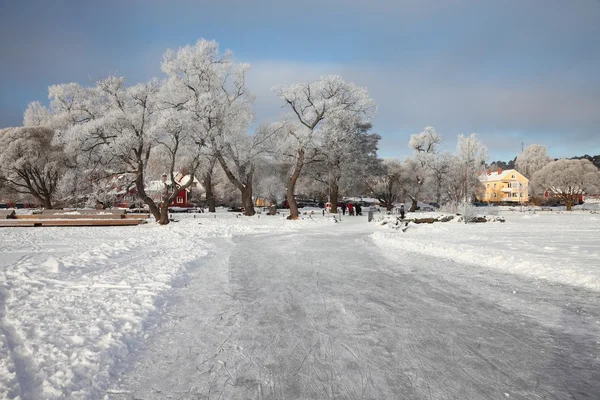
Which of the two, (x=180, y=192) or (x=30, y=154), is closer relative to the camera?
(x=30, y=154)

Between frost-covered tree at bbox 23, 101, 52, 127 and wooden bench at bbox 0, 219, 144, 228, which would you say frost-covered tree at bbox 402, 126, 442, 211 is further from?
frost-covered tree at bbox 23, 101, 52, 127

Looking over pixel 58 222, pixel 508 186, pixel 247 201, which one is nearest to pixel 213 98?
pixel 247 201

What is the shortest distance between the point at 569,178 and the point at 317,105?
42.0 meters

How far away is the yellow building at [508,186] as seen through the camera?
8825 cm

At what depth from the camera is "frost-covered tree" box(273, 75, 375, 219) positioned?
101 ft

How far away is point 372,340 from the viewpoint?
16.0 ft

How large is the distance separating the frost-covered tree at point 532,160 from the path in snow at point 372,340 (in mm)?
94934

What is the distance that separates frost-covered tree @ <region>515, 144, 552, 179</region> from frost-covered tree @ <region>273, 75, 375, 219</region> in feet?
246

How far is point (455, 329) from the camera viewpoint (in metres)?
5.27

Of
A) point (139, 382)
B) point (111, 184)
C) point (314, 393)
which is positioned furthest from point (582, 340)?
point (111, 184)

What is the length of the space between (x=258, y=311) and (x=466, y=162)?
6354 cm

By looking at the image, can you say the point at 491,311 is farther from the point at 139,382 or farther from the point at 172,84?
the point at 172,84

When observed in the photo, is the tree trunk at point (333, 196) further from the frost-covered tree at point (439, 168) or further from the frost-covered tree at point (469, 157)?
the frost-covered tree at point (469, 157)

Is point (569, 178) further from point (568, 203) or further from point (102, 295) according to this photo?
point (102, 295)
